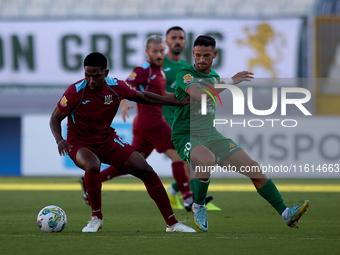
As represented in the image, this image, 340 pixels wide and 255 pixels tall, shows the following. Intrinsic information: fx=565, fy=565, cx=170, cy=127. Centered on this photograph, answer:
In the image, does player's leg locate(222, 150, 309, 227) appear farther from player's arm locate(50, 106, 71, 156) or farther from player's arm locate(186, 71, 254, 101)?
player's arm locate(50, 106, 71, 156)

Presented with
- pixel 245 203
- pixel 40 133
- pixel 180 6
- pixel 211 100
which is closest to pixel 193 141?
pixel 211 100

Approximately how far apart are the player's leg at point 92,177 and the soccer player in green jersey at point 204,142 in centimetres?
91

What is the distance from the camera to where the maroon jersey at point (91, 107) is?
516cm

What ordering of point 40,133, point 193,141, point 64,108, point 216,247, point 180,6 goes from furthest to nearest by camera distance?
1. point 180,6
2. point 40,133
3. point 193,141
4. point 64,108
5. point 216,247

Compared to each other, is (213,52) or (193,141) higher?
(213,52)

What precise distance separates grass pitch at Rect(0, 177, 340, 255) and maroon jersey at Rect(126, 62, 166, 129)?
46.4 inches

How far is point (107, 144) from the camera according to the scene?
5395 millimetres

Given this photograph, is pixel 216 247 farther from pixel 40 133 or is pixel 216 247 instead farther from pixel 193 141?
pixel 40 133

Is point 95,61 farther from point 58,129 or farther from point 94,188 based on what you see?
point 94,188

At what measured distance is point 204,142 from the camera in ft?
18.2

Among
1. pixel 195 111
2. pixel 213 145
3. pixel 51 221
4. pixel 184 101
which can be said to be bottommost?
pixel 51 221

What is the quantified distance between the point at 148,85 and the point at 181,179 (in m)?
1.34

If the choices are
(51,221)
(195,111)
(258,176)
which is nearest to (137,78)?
(195,111)

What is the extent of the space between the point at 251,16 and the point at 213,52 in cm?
997
